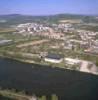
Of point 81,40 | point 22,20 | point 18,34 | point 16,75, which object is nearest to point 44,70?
point 16,75

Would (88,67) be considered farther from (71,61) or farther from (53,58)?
(53,58)

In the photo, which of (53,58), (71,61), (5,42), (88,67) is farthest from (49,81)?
(5,42)

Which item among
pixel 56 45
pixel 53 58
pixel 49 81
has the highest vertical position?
pixel 56 45

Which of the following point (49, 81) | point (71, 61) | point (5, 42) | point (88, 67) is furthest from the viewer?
point (5, 42)

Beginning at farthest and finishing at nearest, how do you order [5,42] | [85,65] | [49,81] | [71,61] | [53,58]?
[5,42]
[53,58]
[71,61]
[85,65]
[49,81]

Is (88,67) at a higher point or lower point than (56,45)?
lower

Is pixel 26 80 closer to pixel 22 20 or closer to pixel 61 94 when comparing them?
pixel 61 94

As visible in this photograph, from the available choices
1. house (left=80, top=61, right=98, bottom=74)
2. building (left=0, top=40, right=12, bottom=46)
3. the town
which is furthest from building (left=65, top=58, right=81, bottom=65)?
building (left=0, top=40, right=12, bottom=46)
